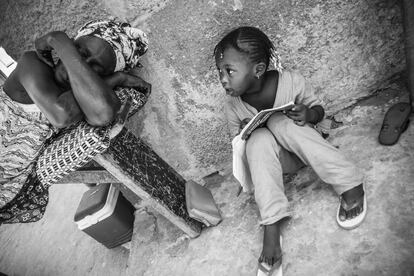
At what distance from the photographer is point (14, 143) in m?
1.84

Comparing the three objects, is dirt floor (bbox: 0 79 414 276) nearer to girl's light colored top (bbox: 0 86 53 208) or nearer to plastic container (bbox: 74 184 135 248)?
plastic container (bbox: 74 184 135 248)

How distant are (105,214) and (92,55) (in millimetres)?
1633

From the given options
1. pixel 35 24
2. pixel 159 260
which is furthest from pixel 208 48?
pixel 159 260

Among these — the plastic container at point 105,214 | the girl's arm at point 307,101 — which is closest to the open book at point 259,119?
the girl's arm at point 307,101

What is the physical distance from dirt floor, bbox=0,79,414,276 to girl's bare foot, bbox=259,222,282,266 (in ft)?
0.23

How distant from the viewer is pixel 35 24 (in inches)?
86.9

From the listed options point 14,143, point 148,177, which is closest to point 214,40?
point 148,177

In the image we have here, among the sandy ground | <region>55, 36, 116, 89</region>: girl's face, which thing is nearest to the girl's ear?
<region>55, 36, 116, 89</region>: girl's face

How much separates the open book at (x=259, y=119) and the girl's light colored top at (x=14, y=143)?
1.09 metres

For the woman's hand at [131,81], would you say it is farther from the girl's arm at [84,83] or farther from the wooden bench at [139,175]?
the wooden bench at [139,175]

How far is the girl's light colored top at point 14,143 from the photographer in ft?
5.99

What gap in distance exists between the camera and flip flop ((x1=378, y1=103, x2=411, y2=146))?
2066mm

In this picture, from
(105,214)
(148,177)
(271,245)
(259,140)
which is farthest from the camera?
(105,214)

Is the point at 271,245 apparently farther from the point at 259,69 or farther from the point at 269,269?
the point at 259,69
